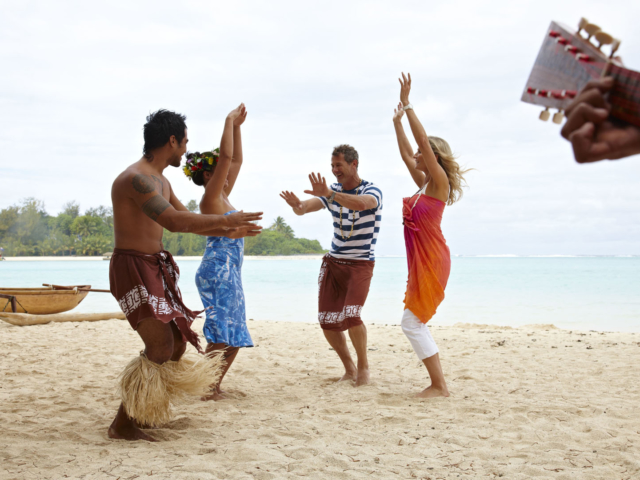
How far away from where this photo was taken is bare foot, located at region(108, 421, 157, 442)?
11.0 feet

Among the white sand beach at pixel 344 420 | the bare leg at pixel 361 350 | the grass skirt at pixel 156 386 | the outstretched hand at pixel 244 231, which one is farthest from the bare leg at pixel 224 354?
the outstretched hand at pixel 244 231

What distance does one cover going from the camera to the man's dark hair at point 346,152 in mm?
4973

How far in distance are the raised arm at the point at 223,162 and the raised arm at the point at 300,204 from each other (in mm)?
681

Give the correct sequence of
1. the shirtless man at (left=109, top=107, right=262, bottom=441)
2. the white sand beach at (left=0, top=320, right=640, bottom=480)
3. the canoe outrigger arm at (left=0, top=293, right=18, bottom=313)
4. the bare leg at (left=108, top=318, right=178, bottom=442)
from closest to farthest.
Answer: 1. the white sand beach at (left=0, top=320, right=640, bottom=480)
2. the shirtless man at (left=109, top=107, right=262, bottom=441)
3. the bare leg at (left=108, top=318, right=178, bottom=442)
4. the canoe outrigger arm at (left=0, top=293, right=18, bottom=313)

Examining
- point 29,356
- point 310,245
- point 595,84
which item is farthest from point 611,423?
point 310,245

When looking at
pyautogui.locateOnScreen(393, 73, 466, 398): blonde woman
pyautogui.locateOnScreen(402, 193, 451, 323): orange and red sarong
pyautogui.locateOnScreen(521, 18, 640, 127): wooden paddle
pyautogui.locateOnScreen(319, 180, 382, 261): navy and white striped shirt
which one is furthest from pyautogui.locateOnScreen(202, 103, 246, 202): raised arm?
pyautogui.locateOnScreen(521, 18, 640, 127): wooden paddle

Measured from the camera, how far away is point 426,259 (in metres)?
4.38

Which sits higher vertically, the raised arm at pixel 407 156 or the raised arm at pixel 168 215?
the raised arm at pixel 407 156

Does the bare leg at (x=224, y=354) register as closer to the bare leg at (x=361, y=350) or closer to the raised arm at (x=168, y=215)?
the bare leg at (x=361, y=350)

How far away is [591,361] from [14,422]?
594cm

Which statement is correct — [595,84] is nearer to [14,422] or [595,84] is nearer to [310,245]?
[14,422]

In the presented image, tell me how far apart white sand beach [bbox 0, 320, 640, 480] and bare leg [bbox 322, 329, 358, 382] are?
0.23 metres

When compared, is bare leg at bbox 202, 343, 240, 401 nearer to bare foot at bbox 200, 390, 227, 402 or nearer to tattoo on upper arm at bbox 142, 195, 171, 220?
bare foot at bbox 200, 390, 227, 402

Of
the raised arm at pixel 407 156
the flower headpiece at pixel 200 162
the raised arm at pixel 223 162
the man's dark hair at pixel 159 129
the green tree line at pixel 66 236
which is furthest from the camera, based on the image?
the green tree line at pixel 66 236
